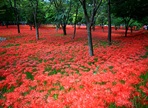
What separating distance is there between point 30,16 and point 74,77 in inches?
1517

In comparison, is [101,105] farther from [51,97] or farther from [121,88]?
[51,97]

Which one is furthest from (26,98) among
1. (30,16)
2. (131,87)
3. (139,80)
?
(30,16)

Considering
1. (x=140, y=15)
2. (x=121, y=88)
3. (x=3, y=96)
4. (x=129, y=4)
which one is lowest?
(x=3, y=96)

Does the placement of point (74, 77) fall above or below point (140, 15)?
below

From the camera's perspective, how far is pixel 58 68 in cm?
798

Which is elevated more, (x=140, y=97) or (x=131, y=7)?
(x=131, y=7)

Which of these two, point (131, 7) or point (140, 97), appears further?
point (131, 7)

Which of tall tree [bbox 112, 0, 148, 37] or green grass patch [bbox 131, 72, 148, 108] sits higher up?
tall tree [bbox 112, 0, 148, 37]

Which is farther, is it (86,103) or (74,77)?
(74,77)

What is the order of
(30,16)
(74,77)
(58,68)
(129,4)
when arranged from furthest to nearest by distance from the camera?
1. (30,16)
2. (129,4)
3. (58,68)
4. (74,77)

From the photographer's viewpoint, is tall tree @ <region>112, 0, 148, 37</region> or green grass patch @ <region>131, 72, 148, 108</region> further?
tall tree @ <region>112, 0, 148, 37</region>

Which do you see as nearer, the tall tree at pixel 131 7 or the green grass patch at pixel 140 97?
the green grass patch at pixel 140 97

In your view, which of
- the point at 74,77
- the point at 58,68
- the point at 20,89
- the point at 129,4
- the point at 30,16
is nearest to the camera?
the point at 20,89

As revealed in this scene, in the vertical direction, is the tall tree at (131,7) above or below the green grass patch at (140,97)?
above
